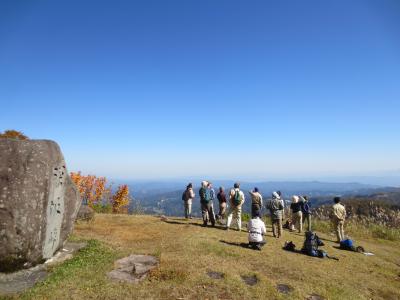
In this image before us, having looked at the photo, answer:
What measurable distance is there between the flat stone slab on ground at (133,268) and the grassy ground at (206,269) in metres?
0.36

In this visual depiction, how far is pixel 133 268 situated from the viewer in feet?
38.6

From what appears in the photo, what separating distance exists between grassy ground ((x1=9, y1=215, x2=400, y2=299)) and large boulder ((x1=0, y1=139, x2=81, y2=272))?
1.21m

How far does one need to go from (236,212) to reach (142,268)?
1011cm

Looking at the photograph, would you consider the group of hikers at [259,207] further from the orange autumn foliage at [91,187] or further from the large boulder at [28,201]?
the orange autumn foliage at [91,187]

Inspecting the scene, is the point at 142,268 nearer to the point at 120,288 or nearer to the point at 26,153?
the point at 120,288

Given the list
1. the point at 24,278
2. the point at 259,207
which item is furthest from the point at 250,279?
the point at 259,207

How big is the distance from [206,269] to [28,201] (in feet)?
22.8

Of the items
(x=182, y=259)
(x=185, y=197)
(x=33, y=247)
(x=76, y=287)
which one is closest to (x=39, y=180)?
(x=33, y=247)

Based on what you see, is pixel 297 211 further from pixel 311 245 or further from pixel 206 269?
pixel 206 269

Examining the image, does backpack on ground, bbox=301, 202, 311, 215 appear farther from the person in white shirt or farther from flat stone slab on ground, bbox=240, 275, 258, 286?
flat stone slab on ground, bbox=240, 275, 258, 286

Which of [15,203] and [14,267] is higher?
[15,203]

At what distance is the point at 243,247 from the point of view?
16.2 m

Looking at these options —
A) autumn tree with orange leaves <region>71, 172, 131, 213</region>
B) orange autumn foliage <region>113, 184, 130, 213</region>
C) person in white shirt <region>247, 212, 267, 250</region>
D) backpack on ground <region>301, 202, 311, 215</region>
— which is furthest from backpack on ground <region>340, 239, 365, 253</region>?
orange autumn foliage <region>113, 184, 130, 213</region>

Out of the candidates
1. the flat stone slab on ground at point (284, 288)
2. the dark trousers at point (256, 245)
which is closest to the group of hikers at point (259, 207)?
the dark trousers at point (256, 245)
